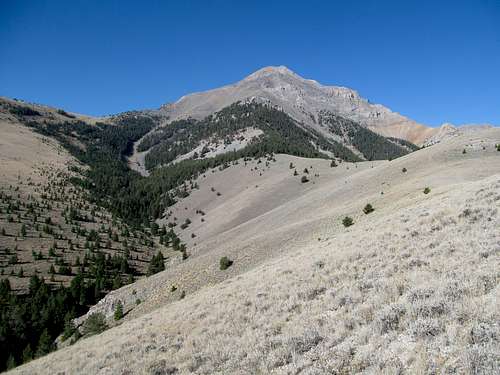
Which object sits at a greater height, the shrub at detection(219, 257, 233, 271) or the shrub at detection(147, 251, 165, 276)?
the shrub at detection(147, 251, 165, 276)

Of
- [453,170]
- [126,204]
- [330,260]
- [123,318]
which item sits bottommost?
[123,318]

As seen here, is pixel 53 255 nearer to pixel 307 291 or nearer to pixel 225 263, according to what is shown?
pixel 225 263

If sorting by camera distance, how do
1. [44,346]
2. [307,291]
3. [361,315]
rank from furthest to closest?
[44,346] < [307,291] < [361,315]

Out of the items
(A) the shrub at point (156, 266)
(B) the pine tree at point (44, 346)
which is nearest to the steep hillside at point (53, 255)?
(B) the pine tree at point (44, 346)

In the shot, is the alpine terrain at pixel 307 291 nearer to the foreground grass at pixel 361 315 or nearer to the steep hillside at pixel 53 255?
the foreground grass at pixel 361 315

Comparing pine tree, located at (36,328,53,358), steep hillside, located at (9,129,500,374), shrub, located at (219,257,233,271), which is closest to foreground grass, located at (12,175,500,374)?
steep hillside, located at (9,129,500,374)

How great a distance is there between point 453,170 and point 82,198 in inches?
5732

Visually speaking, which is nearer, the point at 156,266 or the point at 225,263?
the point at 225,263

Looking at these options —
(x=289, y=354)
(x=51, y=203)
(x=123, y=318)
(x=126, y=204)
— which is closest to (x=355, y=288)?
(x=289, y=354)

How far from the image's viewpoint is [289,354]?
381 inches

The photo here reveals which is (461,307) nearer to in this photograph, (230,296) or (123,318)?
(230,296)

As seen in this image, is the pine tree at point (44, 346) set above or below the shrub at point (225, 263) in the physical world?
below

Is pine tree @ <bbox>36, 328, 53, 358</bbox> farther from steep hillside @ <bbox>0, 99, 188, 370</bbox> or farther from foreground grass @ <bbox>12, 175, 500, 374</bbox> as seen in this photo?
foreground grass @ <bbox>12, 175, 500, 374</bbox>

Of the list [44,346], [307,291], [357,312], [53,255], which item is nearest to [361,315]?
[357,312]
